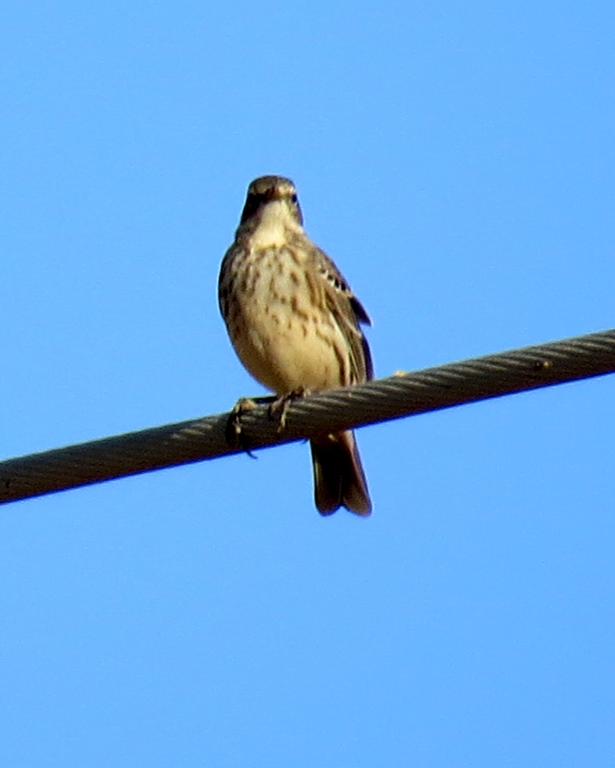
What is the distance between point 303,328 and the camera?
9.64m

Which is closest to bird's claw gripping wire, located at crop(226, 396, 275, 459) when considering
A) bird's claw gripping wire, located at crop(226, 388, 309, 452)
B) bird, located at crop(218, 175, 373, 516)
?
bird's claw gripping wire, located at crop(226, 388, 309, 452)

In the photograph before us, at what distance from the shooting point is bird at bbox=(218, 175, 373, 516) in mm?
9594

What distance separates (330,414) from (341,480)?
301 centimetres

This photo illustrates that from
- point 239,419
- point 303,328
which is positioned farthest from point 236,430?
point 303,328

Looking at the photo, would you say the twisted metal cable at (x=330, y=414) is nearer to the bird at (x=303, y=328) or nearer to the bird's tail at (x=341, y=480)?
the bird at (x=303, y=328)

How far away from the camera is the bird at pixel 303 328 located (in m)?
9.59

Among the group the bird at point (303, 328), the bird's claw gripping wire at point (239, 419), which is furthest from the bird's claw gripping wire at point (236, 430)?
the bird at point (303, 328)

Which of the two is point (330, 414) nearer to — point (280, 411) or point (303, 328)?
point (280, 411)

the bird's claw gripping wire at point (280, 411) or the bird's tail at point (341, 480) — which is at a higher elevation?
the bird's tail at point (341, 480)

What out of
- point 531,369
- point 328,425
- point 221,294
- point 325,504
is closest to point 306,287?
point 221,294

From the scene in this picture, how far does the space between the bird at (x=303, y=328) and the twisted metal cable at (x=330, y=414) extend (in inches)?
89.3

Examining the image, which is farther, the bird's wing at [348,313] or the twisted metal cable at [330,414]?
the bird's wing at [348,313]

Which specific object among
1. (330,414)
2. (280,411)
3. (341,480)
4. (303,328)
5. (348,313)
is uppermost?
(348,313)

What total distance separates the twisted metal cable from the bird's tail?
247 cm
